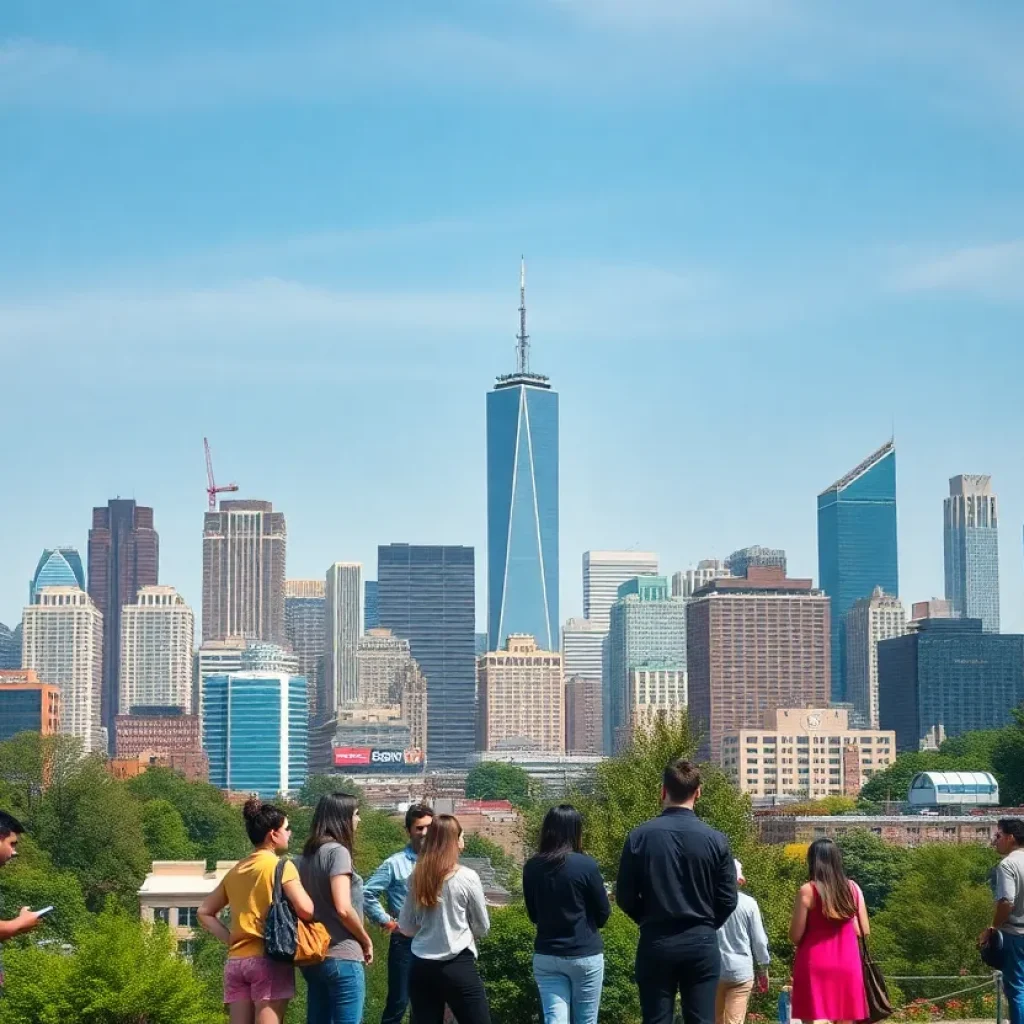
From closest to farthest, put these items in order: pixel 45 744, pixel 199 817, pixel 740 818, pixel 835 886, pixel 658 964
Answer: pixel 658 964, pixel 835 886, pixel 740 818, pixel 45 744, pixel 199 817

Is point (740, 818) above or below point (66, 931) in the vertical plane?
above

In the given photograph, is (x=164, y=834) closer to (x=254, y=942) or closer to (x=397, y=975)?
(x=397, y=975)

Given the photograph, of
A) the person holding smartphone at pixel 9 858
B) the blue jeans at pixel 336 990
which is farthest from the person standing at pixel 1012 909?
the person holding smartphone at pixel 9 858

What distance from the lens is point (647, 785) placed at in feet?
125

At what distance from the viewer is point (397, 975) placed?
14.3 metres

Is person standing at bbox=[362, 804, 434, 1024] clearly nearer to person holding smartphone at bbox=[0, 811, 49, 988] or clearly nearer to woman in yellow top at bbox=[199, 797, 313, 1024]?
woman in yellow top at bbox=[199, 797, 313, 1024]

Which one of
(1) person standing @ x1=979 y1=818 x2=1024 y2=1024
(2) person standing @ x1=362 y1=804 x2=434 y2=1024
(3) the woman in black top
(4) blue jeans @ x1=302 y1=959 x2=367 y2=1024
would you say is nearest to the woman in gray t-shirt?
(4) blue jeans @ x1=302 y1=959 x2=367 y2=1024

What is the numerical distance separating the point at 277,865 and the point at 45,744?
100 m

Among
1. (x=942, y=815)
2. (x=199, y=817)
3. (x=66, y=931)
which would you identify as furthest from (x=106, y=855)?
(x=942, y=815)

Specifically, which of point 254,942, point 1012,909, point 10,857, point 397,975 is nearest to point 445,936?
point 254,942

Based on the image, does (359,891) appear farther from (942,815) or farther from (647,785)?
(942,815)

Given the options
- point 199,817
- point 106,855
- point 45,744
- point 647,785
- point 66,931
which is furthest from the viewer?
point 199,817

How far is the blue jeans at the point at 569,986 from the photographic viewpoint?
41.2ft

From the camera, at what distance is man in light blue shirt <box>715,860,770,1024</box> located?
1414cm
